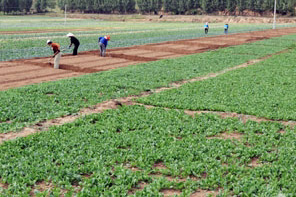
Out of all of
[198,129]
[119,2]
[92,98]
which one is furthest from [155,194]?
[119,2]

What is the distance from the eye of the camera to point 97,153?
977cm

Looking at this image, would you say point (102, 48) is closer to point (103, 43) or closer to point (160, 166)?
point (103, 43)

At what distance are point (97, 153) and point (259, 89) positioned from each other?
10519 millimetres

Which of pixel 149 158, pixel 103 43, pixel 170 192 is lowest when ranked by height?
pixel 170 192

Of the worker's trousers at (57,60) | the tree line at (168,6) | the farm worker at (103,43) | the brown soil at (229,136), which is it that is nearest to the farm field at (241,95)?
the brown soil at (229,136)

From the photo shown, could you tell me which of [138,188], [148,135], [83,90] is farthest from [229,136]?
[83,90]

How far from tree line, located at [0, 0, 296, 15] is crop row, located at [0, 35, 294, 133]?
115840mm

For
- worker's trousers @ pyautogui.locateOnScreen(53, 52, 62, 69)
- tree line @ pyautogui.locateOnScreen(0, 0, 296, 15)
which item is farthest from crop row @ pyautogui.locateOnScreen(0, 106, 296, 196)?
tree line @ pyautogui.locateOnScreen(0, 0, 296, 15)

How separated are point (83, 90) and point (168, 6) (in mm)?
147459

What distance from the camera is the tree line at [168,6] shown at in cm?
13562

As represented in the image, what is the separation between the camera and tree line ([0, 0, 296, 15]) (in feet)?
445

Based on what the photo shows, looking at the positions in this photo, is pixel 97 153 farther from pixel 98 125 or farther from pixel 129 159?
pixel 98 125

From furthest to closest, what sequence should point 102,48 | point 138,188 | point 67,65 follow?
point 102,48
point 67,65
point 138,188

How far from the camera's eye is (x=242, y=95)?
1650cm
